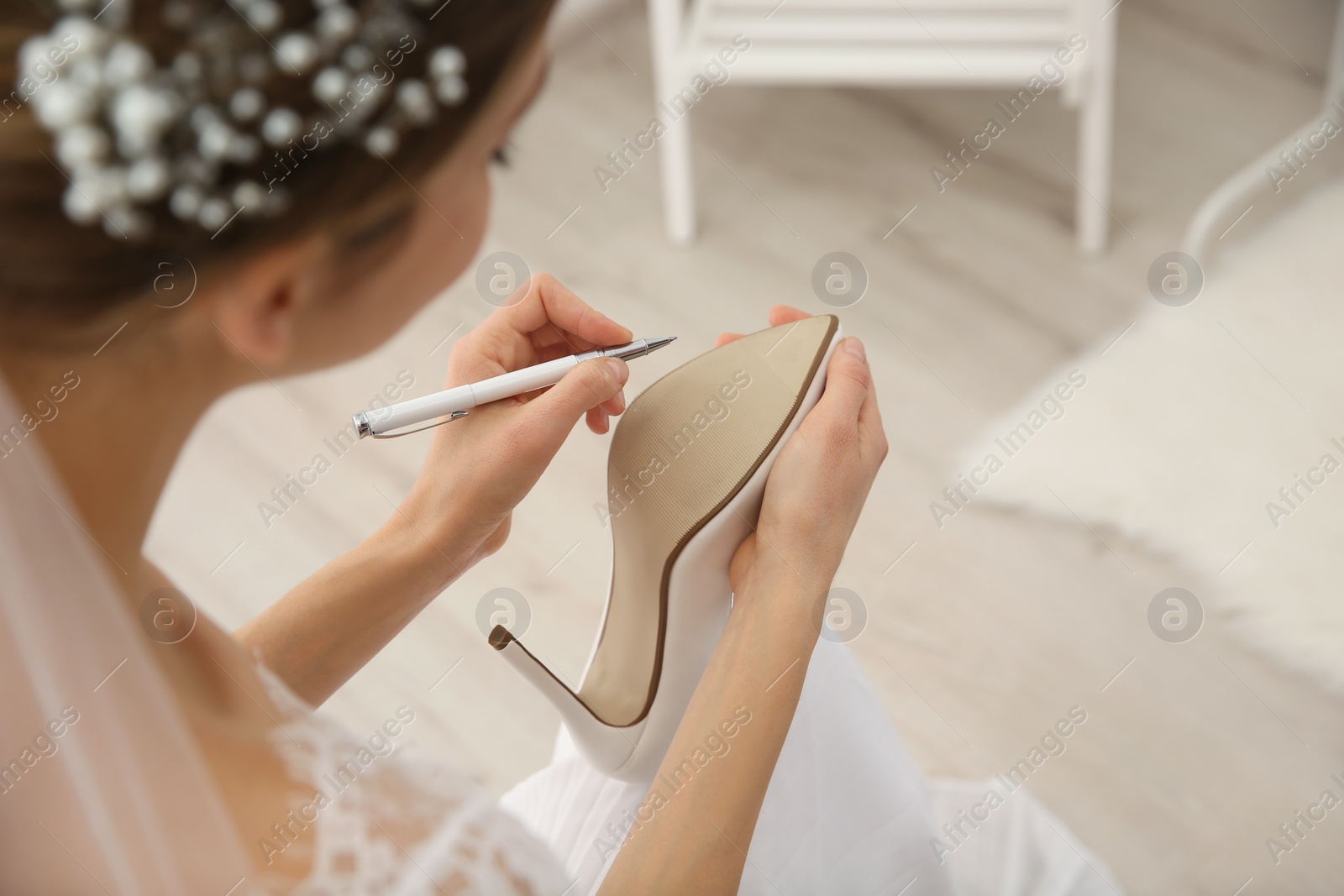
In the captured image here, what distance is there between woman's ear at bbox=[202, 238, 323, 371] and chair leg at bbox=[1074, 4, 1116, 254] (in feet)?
4.73

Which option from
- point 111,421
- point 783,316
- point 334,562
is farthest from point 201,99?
point 783,316

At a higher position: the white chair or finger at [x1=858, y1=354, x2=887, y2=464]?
the white chair

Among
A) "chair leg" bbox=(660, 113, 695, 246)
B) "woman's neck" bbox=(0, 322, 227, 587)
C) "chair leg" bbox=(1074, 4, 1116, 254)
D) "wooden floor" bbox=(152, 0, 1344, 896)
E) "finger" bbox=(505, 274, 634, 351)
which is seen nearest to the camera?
"woman's neck" bbox=(0, 322, 227, 587)

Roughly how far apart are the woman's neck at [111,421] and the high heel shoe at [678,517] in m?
0.28

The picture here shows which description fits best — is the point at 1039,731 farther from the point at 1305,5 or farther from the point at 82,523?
the point at 1305,5

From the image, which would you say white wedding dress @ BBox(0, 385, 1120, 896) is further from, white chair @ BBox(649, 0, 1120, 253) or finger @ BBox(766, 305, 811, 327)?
white chair @ BBox(649, 0, 1120, 253)

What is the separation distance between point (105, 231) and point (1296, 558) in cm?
144

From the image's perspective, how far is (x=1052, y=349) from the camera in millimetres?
1747

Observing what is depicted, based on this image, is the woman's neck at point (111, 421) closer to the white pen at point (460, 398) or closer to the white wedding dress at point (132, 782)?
the white wedding dress at point (132, 782)

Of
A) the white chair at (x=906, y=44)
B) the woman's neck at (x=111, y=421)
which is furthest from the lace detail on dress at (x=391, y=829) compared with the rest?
the white chair at (x=906, y=44)

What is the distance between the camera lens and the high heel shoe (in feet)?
2.80

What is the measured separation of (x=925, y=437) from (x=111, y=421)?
1.27m

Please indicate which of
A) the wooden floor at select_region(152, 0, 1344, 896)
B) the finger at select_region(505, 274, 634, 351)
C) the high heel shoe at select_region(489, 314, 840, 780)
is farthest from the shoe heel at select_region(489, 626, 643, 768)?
the wooden floor at select_region(152, 0, 1344, 896)

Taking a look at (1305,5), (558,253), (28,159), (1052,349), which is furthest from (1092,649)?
(1305,5)
